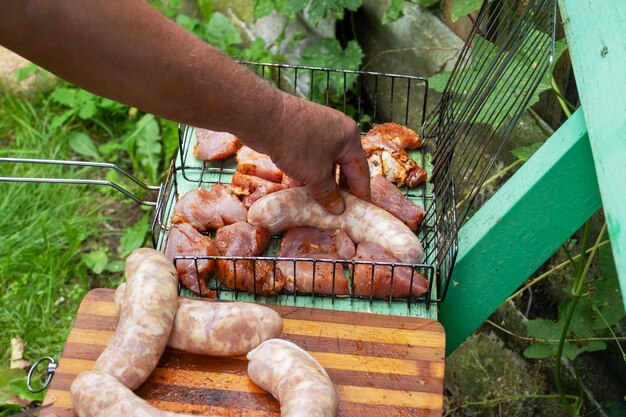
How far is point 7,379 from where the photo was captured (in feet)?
12.5

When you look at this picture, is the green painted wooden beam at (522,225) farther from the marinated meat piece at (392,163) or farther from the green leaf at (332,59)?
the green leaf at (332,59)

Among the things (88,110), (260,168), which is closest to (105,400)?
(260,168)

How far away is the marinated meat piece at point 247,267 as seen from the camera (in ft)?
9.07

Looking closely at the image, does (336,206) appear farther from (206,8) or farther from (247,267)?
(206,8)

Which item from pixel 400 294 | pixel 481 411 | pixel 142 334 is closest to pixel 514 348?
pixel 481 411

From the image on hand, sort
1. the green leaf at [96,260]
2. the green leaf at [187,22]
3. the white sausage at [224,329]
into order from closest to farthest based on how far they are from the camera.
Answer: the white sausage at [224,329], the green leaf at [96,260], the green leaf at [187,22]

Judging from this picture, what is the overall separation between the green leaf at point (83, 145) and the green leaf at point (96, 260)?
2.61ft

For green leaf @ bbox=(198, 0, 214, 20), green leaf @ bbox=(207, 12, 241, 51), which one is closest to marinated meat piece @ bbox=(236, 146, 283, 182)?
green leaf @ bbox=(207, 12, 241, 51)

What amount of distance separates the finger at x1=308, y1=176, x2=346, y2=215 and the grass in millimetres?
1988

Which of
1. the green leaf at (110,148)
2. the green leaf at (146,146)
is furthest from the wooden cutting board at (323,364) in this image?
the green leaf at (110,148)

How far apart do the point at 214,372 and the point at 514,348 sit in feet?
6.72

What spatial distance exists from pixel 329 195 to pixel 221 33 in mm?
2773

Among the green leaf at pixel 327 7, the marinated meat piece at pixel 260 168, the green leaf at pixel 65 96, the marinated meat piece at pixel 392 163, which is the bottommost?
the green leaf at pixel 65 96

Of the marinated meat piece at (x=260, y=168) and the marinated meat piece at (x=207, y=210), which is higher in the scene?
the marinated meat piece at (x=260, y=168)
